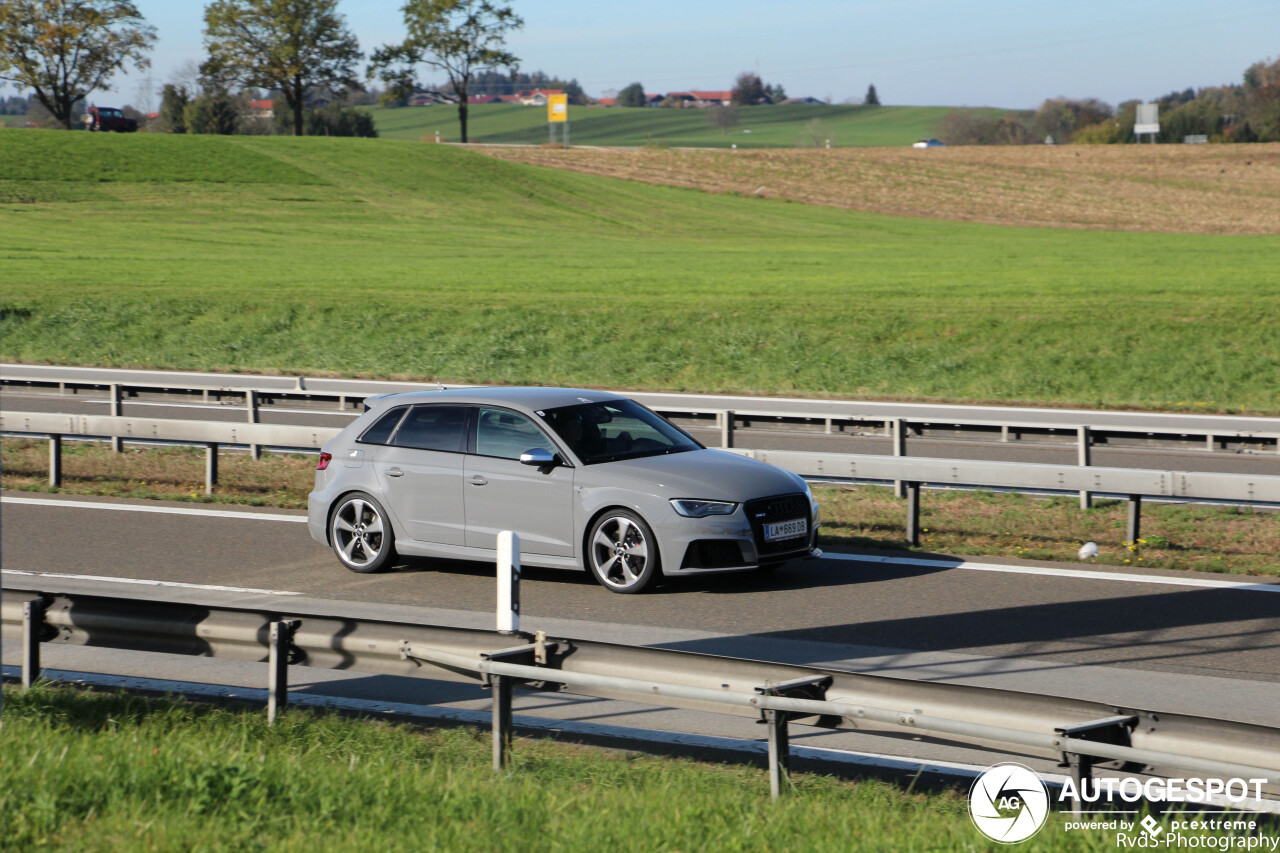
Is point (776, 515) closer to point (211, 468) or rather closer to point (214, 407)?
point (211, 468)

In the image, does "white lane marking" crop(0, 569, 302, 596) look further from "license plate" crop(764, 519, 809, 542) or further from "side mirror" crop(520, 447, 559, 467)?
"license plate" crop(764, 519, 809, 542)

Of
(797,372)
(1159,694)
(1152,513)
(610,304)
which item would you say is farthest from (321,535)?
(610,304)

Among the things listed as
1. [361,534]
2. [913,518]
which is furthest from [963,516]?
[361,534]

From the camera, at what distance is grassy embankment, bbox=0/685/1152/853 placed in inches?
188

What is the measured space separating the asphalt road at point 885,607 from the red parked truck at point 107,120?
7910cm

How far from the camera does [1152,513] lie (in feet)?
42.9

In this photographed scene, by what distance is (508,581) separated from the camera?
6.60m

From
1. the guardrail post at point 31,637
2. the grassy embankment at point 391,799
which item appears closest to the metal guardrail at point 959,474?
the grassy embankment at point 391,799

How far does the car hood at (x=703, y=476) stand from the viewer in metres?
9.77

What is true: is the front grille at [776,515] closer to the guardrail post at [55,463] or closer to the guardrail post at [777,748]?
the guardrail post at [777,748]

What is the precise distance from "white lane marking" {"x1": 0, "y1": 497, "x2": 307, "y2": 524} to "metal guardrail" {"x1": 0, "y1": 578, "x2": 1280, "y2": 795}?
594 cm

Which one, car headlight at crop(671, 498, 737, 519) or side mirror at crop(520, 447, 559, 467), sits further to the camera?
side mirror at crop(520, 447, 559, 467)

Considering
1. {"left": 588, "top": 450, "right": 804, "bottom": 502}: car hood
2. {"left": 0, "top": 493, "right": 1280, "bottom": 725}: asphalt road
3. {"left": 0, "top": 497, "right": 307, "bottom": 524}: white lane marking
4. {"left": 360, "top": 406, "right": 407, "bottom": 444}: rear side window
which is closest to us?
{"left": 0, "top": 493, "right": 1280, "bottom": 725}: asphalt road

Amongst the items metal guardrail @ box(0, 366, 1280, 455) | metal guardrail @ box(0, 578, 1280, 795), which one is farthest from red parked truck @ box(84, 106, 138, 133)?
metal guardrail @ box(0, 578, 1280, 795)
